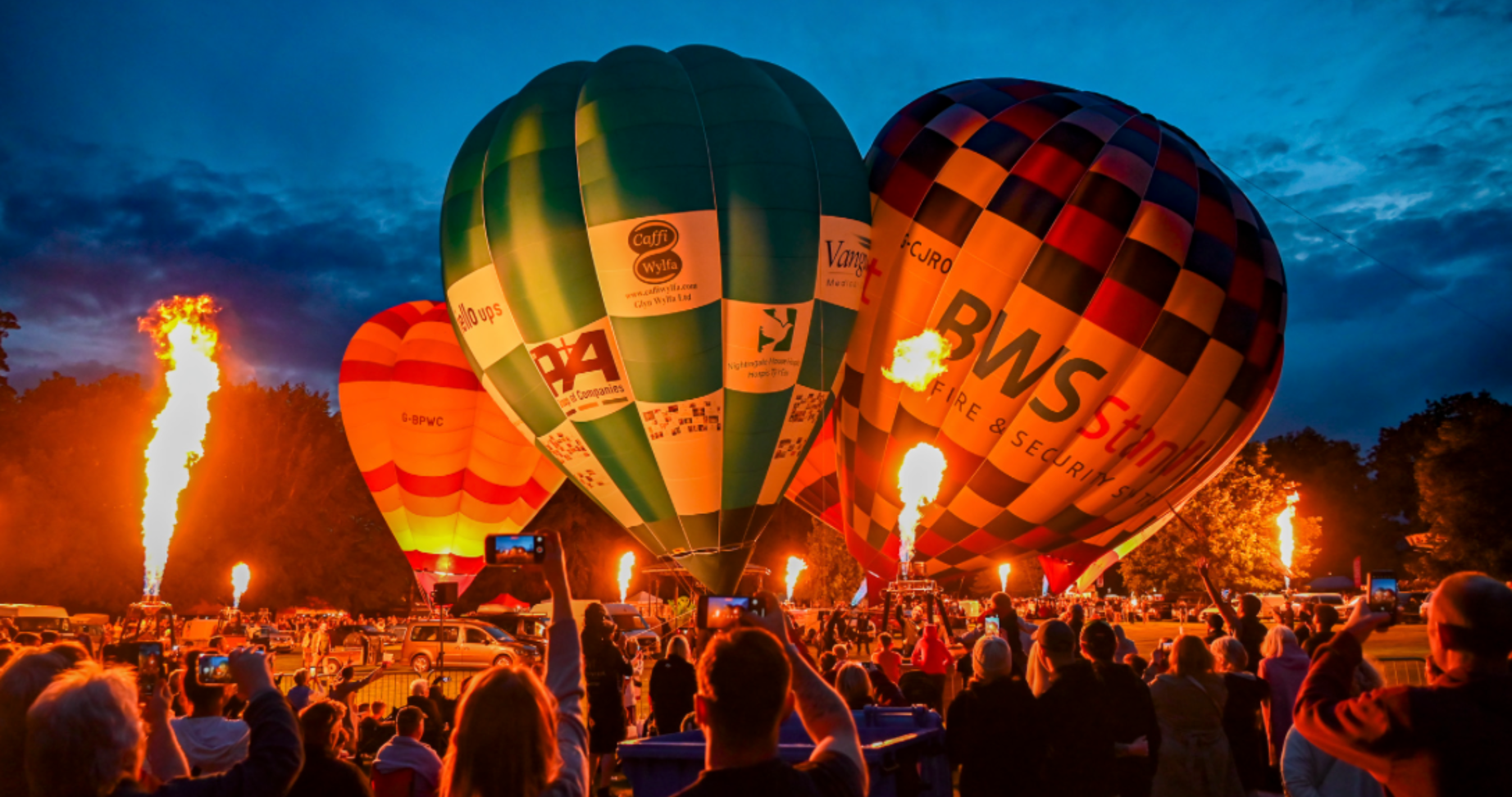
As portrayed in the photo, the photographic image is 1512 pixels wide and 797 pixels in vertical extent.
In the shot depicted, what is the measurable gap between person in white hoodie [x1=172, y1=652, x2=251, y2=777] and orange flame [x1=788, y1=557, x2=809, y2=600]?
22028 mm

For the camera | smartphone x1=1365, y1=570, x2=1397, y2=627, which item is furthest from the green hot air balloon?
smartphone x1=1365, y1=570, x2=1397, y2=627

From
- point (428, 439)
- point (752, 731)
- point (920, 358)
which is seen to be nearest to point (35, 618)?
point (428, 439)

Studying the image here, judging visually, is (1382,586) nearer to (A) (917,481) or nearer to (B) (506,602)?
(A) (917,481)

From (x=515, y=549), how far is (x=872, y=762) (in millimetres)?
2064

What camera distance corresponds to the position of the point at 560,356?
12.5m

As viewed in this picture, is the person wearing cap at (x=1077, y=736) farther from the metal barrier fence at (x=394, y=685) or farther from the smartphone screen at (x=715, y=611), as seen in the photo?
the metal barrier fence at (x=394, y=685)

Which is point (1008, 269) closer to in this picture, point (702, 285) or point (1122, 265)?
point (1122, 265)

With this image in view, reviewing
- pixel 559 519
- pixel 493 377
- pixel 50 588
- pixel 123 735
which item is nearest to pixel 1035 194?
pixel 493 377

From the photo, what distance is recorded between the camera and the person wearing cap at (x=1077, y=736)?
4.67 metres

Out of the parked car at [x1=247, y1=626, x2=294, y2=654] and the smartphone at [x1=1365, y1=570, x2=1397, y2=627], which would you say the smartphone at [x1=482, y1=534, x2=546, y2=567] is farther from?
the parked car at [x1=247, y1=626, x2=294, y2=654]

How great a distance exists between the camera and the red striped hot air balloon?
19.2 m

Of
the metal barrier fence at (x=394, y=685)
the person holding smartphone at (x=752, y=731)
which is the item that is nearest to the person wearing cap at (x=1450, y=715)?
the person holding smartphone at (x=752, y=731)

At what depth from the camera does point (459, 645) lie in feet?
71.8

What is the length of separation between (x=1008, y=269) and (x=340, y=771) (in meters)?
12.0
